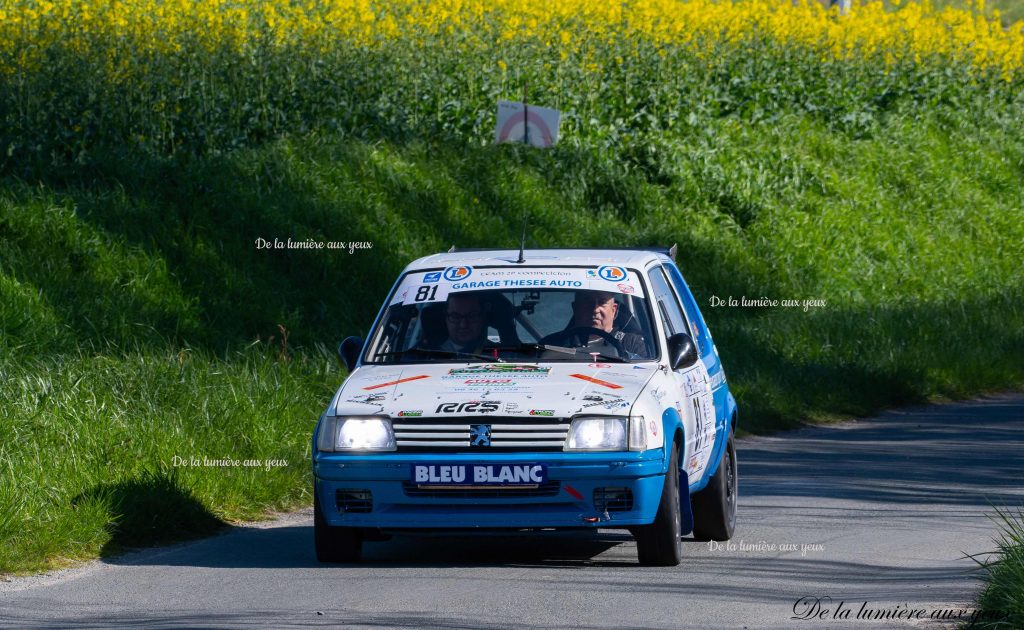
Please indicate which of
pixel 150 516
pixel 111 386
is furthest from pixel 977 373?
pixel 150 516

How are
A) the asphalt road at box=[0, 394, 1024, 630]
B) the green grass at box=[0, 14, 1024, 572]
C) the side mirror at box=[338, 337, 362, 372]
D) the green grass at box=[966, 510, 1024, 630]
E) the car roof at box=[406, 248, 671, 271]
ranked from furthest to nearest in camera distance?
the green grass at box=[0, 14, 1024, 572] < the car roof at box=[406, 248, 671, 271] < the side mirror at box=[338, 337, 362, 372] < the asphalt road at box=[0, 394, 1024, 630] < the green grass at box=[966, 510, 1024, 630]

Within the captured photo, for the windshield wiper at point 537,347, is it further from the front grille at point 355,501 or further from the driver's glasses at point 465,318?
the front grille at point 355,501

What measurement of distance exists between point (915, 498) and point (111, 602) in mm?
5776

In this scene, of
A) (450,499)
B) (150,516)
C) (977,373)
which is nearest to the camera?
(450,499)

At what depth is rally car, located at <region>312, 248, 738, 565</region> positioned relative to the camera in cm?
871

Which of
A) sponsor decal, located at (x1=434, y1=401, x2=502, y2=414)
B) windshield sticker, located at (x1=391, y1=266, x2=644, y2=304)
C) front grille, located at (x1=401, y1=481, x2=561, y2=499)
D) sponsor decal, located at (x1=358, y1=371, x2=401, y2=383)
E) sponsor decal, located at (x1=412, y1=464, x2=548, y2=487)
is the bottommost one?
front grille, located at (x1=401, y1=481, x2=561, y2=499)

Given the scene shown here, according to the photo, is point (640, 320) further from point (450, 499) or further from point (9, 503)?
point (9, 503)

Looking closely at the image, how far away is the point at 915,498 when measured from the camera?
11.9 meters

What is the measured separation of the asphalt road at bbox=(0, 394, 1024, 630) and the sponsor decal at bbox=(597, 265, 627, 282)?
146 centimetres

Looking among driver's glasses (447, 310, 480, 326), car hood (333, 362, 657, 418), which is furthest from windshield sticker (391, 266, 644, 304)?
car hood (333, 362, 657, 418)

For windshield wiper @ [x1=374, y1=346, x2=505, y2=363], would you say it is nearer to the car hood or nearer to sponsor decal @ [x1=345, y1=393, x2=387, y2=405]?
the car hood

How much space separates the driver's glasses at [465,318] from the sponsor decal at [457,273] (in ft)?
0.85

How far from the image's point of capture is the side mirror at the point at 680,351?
9.58m

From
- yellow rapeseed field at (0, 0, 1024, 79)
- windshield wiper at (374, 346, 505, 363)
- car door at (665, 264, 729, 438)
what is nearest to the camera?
windshield wiper at (374, 346, 505, 363)
